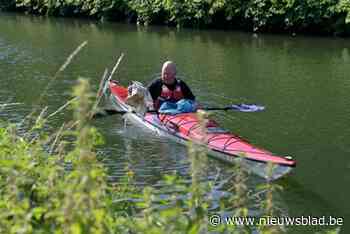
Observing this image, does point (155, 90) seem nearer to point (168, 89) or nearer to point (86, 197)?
point (168, 89)

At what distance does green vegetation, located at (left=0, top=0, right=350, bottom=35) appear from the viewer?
29.4 m

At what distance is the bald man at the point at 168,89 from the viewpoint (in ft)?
40.4

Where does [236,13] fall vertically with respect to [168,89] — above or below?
above

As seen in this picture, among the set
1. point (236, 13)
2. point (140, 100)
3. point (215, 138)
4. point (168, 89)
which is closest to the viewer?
point (215, 138)

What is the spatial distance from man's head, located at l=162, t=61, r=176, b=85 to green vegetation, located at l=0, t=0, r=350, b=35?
57.3 feet

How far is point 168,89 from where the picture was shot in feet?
40.7

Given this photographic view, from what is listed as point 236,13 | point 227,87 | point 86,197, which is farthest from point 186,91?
point 236,13

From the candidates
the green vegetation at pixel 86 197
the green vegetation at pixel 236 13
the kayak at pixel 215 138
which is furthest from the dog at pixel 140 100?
the green vegetation at pixel 236 13

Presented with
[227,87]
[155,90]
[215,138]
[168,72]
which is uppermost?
[168,72]

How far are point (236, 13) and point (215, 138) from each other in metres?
22.9

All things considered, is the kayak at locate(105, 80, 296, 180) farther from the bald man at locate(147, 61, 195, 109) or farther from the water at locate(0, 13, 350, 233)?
the bald man at locate(147, 61, 195, 109)

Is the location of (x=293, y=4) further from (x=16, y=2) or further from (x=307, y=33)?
(x=16, y=2)

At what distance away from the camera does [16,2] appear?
47.5 meters

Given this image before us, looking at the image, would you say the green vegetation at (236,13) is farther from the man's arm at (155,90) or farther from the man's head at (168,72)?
the man's arm at (155,90)
